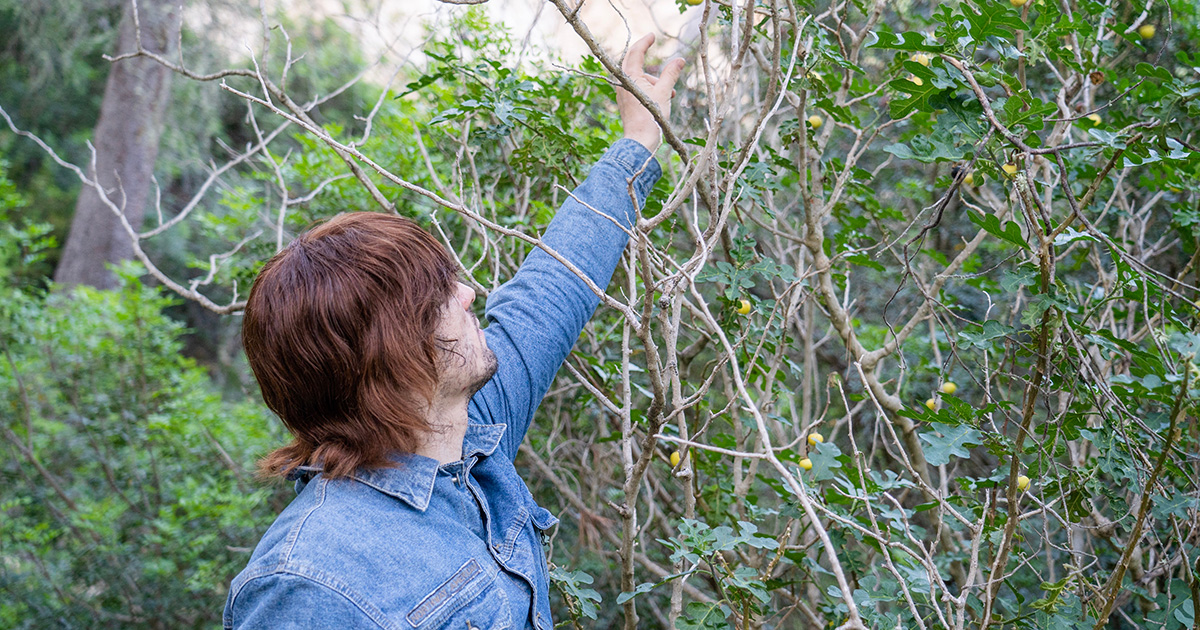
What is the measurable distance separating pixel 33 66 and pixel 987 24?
988cm

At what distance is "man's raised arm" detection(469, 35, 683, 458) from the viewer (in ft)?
4.81

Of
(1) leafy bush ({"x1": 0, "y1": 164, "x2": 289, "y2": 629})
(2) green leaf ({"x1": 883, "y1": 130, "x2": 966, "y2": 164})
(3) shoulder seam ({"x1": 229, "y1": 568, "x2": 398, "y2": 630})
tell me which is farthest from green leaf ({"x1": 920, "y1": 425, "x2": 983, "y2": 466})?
(1) leafy bush ({"x1": 0, "y1": 164, "x2": 289, "y2": 629})

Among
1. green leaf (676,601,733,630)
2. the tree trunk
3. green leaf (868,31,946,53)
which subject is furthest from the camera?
the tree trunk

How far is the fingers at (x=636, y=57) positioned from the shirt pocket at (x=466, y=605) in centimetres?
95

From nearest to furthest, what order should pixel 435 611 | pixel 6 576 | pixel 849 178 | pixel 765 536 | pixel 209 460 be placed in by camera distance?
pixel 435 611
pixel 765 536
pixel 849 178
pixel 6 576
pixel 209 460

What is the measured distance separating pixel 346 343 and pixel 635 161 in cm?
70

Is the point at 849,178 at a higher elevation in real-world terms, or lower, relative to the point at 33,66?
lower

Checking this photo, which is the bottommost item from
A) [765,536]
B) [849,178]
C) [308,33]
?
[765,536]

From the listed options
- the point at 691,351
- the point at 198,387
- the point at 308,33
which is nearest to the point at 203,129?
the point at 308,33

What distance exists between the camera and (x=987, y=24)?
111 centimetres

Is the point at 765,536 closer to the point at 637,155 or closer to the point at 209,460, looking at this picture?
the point at 637,155

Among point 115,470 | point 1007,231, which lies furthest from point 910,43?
point 115,470

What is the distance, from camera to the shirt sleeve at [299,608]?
0.99 meters

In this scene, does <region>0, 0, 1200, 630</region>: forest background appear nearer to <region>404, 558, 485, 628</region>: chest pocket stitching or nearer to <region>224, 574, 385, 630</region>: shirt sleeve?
<region>404, 558, 485, 628</region>: chest pocket stitching
